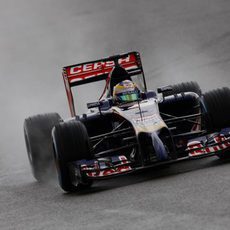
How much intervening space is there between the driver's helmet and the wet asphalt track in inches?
54.0

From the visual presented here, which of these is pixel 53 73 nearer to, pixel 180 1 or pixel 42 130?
pixel 180 1

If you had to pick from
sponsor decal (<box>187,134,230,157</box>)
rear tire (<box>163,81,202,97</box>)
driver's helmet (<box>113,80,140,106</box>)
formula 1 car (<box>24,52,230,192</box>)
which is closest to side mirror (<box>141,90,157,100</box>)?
formula 1 car (<box>24,52,230,192</box>)

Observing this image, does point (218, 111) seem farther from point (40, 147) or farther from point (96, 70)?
point (96, 70)

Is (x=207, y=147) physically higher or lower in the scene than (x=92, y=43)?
lower

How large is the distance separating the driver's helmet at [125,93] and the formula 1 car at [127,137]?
55mm

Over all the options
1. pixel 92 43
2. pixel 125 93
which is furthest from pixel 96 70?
pixel 92 43

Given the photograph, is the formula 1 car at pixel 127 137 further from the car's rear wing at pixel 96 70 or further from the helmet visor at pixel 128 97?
the car's rear wing at pixel 96 70

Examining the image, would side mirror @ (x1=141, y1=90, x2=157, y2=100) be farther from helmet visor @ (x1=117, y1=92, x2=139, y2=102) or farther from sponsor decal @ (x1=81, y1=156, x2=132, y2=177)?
sponsor decal @ (x1=81, y1=156, x2=132, y2=177)

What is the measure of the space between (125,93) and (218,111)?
177 centimetres

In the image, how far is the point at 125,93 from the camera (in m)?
11.9

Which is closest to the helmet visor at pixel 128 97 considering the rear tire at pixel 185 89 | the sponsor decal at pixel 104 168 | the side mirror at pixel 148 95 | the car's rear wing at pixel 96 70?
the side mirror at pixel 148 95

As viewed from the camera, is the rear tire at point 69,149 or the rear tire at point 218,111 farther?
the rear tire at point 218,111

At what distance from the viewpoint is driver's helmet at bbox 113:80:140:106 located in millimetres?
11836

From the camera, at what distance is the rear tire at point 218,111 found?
1050cm
